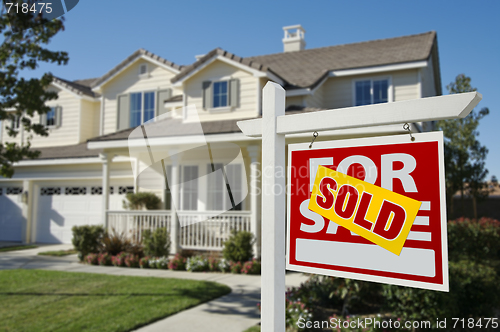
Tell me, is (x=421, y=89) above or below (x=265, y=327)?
above

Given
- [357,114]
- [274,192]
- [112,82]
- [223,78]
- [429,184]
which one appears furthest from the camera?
[112,82]

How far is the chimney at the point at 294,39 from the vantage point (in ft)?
57.4

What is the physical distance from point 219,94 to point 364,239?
36.4 feet

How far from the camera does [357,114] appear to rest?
2.06 metres

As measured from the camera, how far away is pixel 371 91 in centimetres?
1327

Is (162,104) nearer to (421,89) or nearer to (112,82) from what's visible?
(112,82)

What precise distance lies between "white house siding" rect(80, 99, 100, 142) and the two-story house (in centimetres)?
4

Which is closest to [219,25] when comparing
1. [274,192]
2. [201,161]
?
[201,161]

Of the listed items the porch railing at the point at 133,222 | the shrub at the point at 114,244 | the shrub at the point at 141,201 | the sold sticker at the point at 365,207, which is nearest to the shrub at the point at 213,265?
the porch railing at the point at 133,222

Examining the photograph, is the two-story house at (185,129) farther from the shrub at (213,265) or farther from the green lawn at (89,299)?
the green lawn at (89,299)

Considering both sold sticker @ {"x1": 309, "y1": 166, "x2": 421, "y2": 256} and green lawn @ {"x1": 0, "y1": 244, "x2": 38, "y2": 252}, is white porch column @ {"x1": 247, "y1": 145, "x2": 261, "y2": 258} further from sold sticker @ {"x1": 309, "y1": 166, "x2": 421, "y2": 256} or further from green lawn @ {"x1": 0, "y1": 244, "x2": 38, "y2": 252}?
green lawn @ {"x1": 0, "y1": 244, "x2": 38, "y2": 252}

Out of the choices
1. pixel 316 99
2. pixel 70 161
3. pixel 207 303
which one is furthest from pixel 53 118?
pixel 207 303

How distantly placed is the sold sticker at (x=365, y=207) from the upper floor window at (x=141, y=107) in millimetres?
13092

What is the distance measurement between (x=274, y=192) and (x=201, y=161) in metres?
11.2
